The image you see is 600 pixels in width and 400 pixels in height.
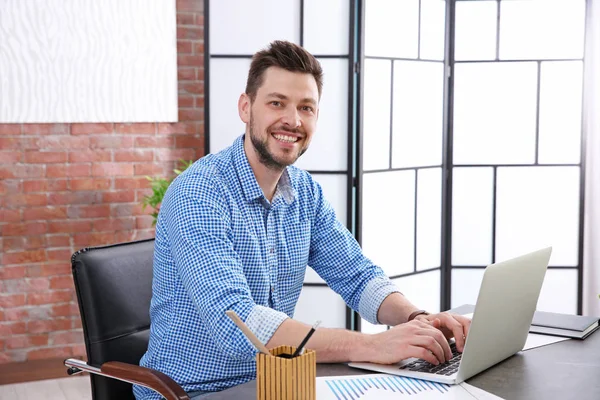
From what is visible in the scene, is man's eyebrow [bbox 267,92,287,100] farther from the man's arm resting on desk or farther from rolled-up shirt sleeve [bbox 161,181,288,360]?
the man's arm resting on desk

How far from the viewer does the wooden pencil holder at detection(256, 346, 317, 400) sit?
1.21m

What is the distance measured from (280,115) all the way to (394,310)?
59 cm

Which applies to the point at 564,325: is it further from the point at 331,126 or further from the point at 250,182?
the point at 331,126

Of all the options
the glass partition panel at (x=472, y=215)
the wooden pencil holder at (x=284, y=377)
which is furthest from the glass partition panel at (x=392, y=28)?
the wooden pencil holder at (x=284, y=377)

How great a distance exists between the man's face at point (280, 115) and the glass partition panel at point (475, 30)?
249cm

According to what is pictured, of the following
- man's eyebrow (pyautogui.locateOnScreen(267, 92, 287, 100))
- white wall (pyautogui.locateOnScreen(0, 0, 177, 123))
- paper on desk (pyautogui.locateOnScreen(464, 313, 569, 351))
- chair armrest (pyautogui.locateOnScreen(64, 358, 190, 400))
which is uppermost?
white wall (pyautogui.locateOnScreen(0, 0, 177, 123))

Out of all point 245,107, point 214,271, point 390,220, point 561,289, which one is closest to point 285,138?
point 245,107

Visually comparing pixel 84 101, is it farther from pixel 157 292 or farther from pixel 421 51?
pixel 157 292

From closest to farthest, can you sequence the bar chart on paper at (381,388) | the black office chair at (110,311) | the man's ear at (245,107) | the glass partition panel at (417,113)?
the bar chart on paper at (381,388) < the black office chair at (110,311) < the man's ear at (245,107) < the glass partition panel at (417,113)

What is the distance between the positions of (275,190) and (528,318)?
2.40ft

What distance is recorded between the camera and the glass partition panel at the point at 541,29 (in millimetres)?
4223

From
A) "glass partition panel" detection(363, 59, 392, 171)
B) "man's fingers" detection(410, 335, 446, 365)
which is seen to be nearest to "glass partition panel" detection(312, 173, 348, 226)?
"glass partition panel" detection(363, 59, 392, 171)

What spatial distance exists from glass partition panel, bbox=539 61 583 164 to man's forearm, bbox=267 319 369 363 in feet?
10.0

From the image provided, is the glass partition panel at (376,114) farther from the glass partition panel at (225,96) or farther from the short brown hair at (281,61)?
the short brown hair at (281,61)
